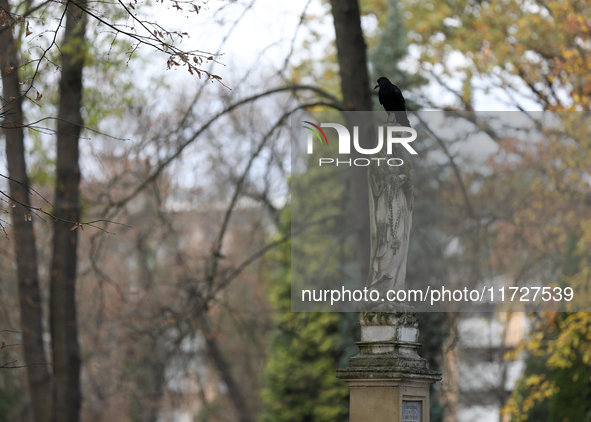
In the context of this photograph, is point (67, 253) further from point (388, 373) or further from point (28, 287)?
point (388, 373)

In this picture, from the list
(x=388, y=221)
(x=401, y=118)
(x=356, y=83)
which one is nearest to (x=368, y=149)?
(x=356, y=83)

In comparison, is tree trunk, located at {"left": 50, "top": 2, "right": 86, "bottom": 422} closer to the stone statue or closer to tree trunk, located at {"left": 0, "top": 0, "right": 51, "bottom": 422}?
tree trunk, located at {"left": 0, "top": 0, "right": 51, "bottom": 422}

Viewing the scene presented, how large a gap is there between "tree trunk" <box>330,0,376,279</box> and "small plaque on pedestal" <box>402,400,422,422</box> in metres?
3.92

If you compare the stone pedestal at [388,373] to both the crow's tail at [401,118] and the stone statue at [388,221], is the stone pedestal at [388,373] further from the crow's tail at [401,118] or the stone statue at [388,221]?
the crow's tail at [401,118]

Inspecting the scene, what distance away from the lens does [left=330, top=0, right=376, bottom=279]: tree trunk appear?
10609mm

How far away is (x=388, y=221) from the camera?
22.6 feet

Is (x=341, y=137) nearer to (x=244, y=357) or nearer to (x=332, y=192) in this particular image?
(x=332, y=192)

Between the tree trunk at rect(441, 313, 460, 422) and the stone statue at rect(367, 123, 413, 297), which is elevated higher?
the stone statue at rect(367, 123, 413, 297)

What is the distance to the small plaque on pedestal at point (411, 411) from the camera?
6.50m

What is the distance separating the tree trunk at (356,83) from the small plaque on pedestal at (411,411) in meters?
3.92

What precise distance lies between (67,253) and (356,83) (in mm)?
4945

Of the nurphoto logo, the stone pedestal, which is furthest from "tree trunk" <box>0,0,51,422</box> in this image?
the stone pedestal

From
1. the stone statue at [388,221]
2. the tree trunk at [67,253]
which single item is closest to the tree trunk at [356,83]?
the stone statue at [388,221]

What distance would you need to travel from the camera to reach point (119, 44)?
Result: 11.0 meters
